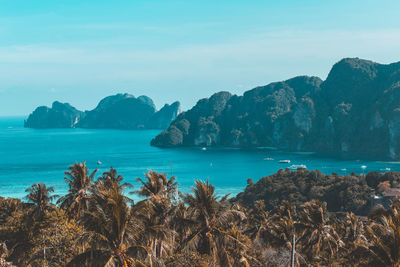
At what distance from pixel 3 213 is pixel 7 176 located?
363 feet

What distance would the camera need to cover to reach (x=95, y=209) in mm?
15258

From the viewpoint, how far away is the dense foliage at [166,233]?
1420 cm

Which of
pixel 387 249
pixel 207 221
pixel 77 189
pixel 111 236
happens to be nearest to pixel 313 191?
pixel 77 189

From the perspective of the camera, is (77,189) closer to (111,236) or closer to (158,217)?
(158,217)

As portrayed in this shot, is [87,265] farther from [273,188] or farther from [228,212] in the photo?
[273,188]

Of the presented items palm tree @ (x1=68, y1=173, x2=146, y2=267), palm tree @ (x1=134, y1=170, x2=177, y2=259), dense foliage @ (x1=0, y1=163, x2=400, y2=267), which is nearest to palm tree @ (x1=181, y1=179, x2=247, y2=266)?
dense foliage @ (x1=0, y1=163, x2=400, y2=267)

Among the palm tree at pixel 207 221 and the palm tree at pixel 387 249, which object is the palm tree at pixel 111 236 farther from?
the palm tree at pixel 387 249

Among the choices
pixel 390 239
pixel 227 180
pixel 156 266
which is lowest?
pixel 227 180

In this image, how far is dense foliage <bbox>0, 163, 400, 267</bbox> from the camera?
46.6 feet

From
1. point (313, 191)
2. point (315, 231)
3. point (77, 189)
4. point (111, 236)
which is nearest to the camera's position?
point (111, 236)

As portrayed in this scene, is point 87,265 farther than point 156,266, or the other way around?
point 156,266

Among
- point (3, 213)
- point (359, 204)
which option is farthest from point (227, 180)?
point (3, 213)

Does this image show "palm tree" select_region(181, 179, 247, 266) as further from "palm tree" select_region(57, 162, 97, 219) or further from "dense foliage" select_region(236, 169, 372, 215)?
"dense foliage" select_region(236, 169, 372, 215)

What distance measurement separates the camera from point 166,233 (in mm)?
17750
